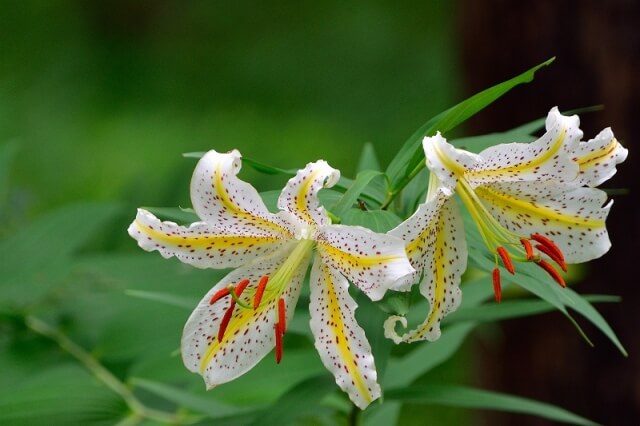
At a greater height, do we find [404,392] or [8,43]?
[8,43]

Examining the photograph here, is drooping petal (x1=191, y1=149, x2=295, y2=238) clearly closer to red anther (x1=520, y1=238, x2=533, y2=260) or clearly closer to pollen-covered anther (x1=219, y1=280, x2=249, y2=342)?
pollen-covered anther (x1=219, y1=280, x2=249, y2=342)

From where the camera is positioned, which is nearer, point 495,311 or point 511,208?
point 511,208

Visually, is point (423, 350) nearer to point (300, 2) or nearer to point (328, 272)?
point (328, 272)

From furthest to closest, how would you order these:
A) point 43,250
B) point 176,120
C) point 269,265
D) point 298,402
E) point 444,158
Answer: point 176,120, point 43,250, point 298,402, point 269,265, point 444,158

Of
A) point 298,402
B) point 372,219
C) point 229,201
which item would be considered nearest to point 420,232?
point 372,219

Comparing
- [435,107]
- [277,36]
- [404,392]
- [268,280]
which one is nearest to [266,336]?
[268,280]

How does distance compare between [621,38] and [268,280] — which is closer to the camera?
[268,280]

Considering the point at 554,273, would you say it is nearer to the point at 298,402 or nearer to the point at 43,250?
the point at 298,402
